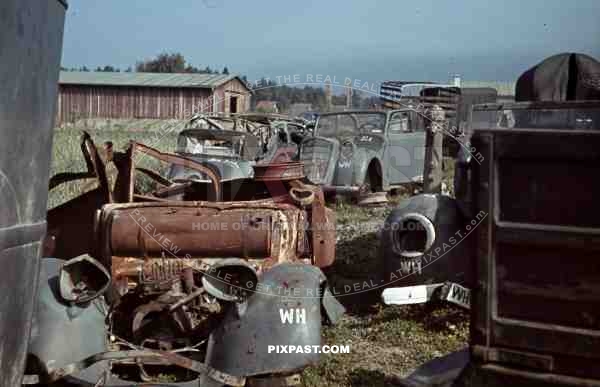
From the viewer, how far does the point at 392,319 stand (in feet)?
16.4

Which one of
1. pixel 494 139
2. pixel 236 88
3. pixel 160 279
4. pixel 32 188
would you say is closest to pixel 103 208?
pixel 160 279

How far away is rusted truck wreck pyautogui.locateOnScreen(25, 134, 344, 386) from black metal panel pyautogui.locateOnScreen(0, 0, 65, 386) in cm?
82

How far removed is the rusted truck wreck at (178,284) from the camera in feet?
11.3

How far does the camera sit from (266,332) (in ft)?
11.6

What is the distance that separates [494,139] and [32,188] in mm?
1857

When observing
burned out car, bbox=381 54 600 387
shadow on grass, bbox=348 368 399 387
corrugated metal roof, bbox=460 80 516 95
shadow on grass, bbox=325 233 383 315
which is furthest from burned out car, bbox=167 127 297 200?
corrugated metal roof, bbox=460 80 516 95

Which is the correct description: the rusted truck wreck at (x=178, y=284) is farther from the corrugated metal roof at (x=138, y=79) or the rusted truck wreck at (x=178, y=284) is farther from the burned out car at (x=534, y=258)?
the corrugated metal roof at (x=138, y=79)

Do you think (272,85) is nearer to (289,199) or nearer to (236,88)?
(289,199)

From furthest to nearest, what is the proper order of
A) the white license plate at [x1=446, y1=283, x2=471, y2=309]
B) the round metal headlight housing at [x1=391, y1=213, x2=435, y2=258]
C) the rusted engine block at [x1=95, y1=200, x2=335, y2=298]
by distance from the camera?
the round metal headlight housing at [x1=391, y1=213, x2=435, y2=258] < the rusted engine block at [x1=95, y1=200, x2=335, y2=298] < the white license plate at [x1=446, y1=283, x2=471, y2=309]

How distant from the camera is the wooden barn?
17.9 m

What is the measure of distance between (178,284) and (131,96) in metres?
16.7

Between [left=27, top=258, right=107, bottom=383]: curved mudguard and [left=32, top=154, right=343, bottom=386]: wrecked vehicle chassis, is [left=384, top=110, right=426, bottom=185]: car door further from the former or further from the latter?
[left=27, top=258, right=107, bottom=383]: curved mudguard

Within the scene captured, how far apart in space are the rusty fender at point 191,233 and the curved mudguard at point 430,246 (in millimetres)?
990

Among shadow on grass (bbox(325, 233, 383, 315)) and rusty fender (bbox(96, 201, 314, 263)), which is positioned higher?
rusty fender (bbox(96, 201, 314, 263))
